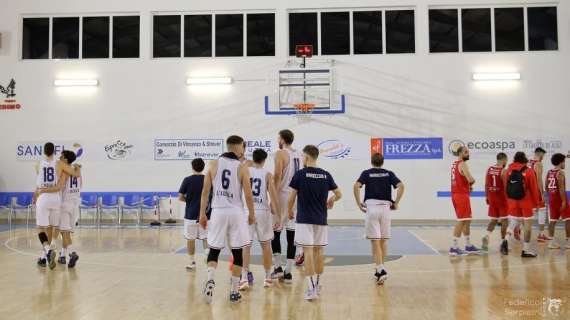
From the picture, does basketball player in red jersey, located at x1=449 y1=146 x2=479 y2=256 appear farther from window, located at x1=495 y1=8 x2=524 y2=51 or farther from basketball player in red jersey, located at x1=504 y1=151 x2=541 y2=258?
window, located at x1=495 y1=8 x2=524 y2=51

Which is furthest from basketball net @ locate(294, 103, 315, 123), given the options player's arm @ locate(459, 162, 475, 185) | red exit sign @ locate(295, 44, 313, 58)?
player's arm @ locate(459, 162, 475, 185)

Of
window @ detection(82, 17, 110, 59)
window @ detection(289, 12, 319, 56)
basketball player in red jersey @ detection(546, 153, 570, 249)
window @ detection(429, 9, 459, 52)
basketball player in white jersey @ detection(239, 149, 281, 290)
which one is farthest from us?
window @ detection(82, 17, 110, 59)

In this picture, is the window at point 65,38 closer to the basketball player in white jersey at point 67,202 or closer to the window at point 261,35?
the window at point 261,35

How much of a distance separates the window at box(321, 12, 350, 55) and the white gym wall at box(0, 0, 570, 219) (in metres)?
0.33

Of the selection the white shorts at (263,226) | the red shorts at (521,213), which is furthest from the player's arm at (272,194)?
the red shorts at (521,213)

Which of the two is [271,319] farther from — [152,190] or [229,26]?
[229,26]

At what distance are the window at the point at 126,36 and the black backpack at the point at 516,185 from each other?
38.5 feet

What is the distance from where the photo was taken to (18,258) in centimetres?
857

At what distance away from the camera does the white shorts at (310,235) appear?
5.65 m

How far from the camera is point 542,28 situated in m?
15.1

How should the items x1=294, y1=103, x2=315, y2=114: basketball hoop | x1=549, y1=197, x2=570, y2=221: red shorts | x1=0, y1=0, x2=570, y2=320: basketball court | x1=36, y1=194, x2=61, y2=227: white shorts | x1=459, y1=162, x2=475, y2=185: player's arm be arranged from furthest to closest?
x1=0, y1=0, x2=570, y2=320: basketball court, x1=294, y1=103, x2=315, y2=114: basketball hoop, x1=549, y1=197, x2=570, y2=221: red shorts, x1=459, y1=162, x2=475, y2=185: player's arm, x1=36, y1=194, x2=61, y2=227: white shorts

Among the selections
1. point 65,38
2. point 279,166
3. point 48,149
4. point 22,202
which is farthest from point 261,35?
point 279,166

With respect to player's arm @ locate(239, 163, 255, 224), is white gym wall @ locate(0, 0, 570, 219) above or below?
above

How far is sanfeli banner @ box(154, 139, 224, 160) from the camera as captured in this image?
15391 mm
